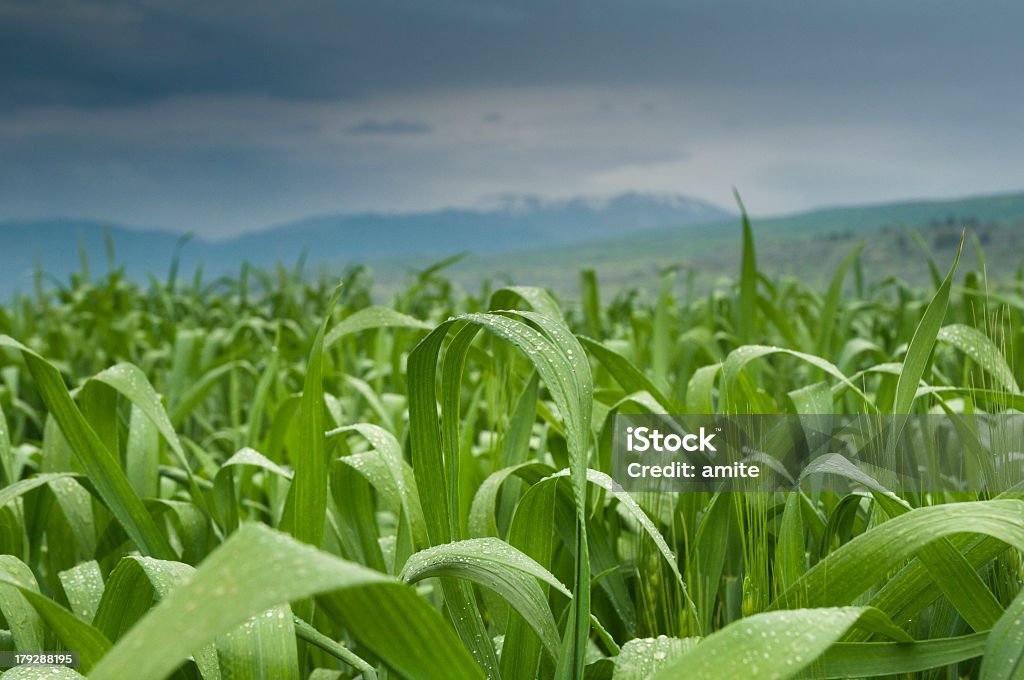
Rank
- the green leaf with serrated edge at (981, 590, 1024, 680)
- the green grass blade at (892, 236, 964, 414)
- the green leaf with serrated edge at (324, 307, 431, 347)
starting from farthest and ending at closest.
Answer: the green leaf with serrated edge at (324, 307, 431, 347) → the green grass blade at (892, 236, 964, 414) → the green leaf with serrated edge at (981, 590, 1024, 680)

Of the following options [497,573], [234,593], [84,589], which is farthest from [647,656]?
[84,589]

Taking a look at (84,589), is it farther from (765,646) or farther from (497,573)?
(765,646)

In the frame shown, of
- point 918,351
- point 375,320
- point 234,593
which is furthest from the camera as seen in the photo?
point 375,320

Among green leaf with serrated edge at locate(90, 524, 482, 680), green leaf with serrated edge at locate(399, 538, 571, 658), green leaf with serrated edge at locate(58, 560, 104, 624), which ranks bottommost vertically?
green leaf with serrated edge at locate(58, 560, 104, 624)

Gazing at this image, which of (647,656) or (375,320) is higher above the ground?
(375,320)

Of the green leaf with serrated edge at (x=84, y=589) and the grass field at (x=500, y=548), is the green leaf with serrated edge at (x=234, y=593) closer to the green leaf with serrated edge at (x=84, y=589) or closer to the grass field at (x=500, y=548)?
the grass field at (x=500, y=548)

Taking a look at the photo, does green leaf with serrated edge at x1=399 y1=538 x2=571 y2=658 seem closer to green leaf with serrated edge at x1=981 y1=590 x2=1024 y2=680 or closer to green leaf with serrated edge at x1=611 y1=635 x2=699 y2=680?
green leaf with serrated edge at x1=611 y1=635 x2=699 y2=680

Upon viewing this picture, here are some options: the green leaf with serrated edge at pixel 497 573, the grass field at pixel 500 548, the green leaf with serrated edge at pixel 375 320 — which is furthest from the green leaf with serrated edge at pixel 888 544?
the green leaf with serrated edge at pixel 375 320

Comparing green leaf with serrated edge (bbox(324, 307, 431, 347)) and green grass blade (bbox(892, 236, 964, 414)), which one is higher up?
green leaf with serrated edge (bbox(324, 307, 431, 347))

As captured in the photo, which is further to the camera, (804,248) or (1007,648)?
(804,248)

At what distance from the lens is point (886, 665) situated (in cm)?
36

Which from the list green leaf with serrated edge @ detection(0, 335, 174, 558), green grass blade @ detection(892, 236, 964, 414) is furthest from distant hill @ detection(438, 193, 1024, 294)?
green leaf with serrated edge @ detection(0, 335, 174, 558)

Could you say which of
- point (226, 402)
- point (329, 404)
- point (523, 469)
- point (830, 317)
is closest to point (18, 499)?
point (329, 404)

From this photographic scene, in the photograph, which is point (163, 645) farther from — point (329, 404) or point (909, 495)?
point (329, 404)
